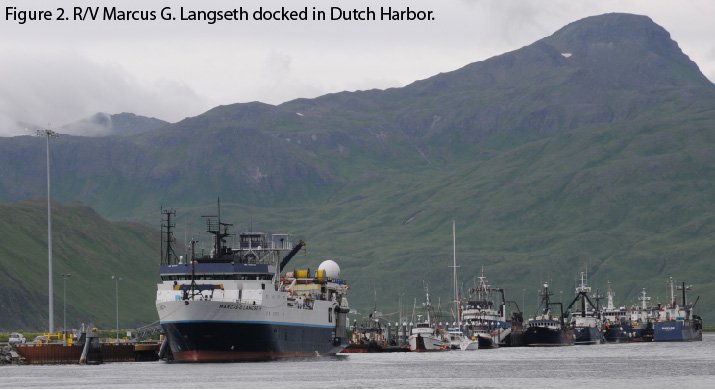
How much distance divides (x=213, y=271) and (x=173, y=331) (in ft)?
26.5

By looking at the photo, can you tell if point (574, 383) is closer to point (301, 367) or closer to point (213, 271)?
point (301, 367)

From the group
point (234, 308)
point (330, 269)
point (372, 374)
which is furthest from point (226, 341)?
point (330, 269)

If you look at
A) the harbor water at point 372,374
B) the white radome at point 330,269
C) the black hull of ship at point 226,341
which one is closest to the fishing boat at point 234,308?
the black hull of ship at point 226,341

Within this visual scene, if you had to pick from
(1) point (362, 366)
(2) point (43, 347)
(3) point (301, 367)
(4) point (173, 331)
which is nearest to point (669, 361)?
(1) point (362, 366)

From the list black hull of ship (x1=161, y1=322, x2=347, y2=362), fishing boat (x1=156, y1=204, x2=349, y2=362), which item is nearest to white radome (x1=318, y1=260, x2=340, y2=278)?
fishing boat (x1=156, y1=204, x2=349, y2=362)

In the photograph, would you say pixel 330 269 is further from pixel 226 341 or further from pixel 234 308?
pixel 234 308

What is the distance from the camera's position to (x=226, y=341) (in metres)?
138

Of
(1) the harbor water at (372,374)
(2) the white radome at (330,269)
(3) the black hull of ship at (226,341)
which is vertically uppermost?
(2) the white radome at (330,269)

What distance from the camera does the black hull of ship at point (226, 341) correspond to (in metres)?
136

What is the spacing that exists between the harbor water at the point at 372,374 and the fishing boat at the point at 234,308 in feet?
9.19

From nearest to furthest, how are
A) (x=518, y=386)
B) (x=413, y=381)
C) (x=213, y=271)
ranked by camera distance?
1. (x=518, y=386)
2. (x=413, y=381)
3. (x=213, y=271)

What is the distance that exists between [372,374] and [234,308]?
58.6 feet

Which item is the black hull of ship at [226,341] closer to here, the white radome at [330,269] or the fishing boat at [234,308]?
the fishing boat at [234,308]

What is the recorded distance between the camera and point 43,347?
484ft
